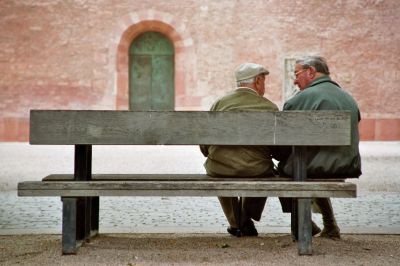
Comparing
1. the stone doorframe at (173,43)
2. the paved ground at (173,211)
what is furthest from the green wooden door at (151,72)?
the paved ground at (173,211)

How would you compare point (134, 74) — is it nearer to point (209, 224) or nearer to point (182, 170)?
point (182, 170)

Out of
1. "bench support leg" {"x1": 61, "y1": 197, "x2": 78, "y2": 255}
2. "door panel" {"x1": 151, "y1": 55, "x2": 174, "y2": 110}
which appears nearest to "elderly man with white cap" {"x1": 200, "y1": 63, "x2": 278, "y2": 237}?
"bench support leg" {"x1": 61, "y1": 197, "x2": 78, "y2": 255}

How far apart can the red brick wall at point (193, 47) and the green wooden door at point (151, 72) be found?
0.38 m

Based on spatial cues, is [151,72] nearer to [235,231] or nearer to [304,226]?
[235,231]

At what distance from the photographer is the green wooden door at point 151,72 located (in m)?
20.0

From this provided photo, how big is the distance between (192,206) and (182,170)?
3.63 metres

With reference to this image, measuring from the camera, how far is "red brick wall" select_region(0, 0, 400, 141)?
18938mm

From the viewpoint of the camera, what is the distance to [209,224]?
5.44 meters

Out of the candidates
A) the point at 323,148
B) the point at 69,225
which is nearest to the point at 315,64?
the point at 323,148

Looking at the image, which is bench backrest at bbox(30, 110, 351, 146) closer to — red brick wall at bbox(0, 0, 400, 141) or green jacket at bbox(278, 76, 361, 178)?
green jacket at bbox(278, 76, 361, 178)

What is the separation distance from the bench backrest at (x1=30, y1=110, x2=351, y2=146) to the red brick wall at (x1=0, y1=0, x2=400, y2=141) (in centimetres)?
1529

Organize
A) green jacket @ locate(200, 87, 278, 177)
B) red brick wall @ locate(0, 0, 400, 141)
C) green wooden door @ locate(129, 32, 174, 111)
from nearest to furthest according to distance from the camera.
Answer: green jacket @ locate(200, 87, 278, 177)
red brick wall @ locate(0, 0, 400, 141)
green wooden door @ locate(129, 32, 174, 111)

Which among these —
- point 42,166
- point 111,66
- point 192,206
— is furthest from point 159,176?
point 111,66

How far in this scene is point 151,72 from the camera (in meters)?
20.2
